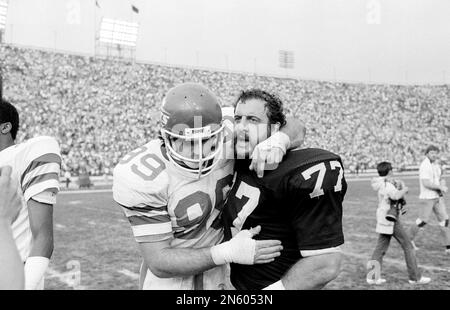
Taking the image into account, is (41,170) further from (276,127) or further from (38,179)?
(276,127)

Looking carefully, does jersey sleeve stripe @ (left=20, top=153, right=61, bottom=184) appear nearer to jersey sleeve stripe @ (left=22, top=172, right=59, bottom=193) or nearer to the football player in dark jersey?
jersey sleeve stripe @ (left=22, top=172, right=59, bottom=193)

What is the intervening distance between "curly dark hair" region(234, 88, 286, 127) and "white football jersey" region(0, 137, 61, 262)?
2.95 feet

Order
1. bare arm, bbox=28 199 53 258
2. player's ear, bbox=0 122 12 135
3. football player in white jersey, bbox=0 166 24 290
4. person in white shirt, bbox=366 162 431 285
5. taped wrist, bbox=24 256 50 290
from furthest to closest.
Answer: person in white shirt, bbox=366 162 431 285
player's ear, bbox=0 122 12 135
bare arm, bbox=28 199 53 258
taped wrist, bbox=24 256 50 290
football player in white jersey, bbox=0 166 24 290

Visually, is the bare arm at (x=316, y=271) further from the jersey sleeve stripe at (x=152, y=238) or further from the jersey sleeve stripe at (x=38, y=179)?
the jersey sleeve stripe at (x=38, y=179)

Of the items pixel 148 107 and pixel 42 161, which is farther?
pixel 148 107

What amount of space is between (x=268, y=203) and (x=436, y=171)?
5535 millimetres

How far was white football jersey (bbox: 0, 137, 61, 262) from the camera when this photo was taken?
1977 millimetres

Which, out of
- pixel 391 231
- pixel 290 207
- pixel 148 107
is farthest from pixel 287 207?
pixel 148 107

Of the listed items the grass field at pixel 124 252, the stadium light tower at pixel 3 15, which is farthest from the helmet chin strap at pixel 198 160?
the stadium light tower at pixel 3 15

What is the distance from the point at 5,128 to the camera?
7.16 ft

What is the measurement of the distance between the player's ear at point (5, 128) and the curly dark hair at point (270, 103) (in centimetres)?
113

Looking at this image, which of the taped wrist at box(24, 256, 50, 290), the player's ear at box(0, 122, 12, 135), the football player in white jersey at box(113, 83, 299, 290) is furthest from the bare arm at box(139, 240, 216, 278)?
the player's ear at box(0, 122, 12, 135)

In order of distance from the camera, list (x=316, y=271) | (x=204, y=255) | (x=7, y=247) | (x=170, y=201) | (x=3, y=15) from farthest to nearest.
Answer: (x=3, y=15)
(x=170, y=201)
(x=204, y=255)
(x=316, y=271)
(x=7, y=247)

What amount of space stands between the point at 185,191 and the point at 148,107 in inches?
961
